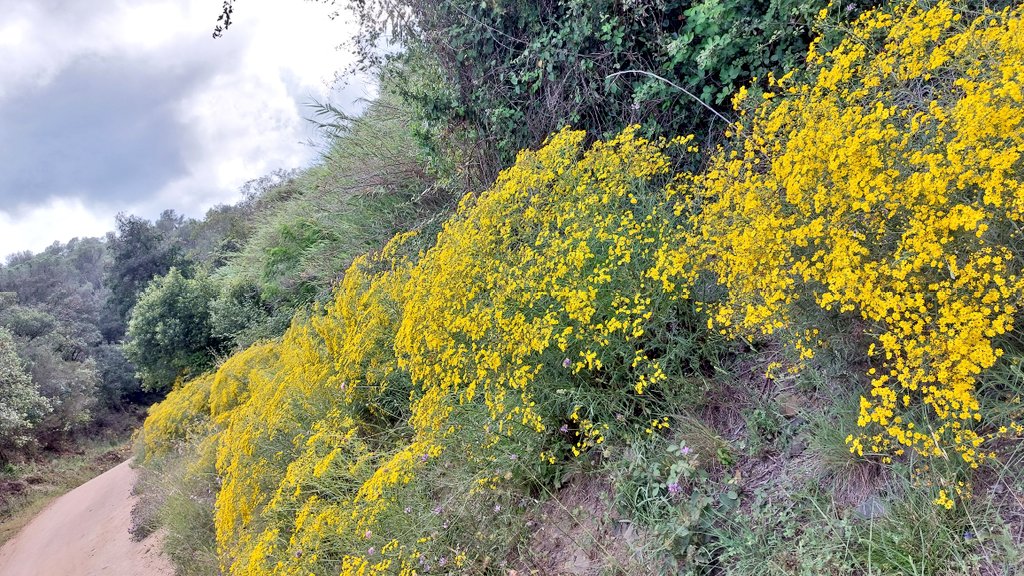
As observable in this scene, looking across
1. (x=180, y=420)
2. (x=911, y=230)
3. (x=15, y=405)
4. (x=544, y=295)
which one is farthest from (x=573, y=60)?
(x=15, y=405)

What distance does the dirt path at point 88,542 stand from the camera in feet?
26.4

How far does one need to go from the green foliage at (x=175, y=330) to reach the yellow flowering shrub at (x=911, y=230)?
18.2m

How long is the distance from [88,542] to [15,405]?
11.6 metres

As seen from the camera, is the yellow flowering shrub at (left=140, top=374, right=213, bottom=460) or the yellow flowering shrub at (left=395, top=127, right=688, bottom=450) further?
the yellow flowering shrub at (left=140, top=374, right=213, bottom=460)

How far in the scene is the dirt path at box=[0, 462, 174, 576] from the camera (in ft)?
26.4

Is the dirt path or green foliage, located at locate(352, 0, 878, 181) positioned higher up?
green foliage, located at locate(352, 0, 878, 181)

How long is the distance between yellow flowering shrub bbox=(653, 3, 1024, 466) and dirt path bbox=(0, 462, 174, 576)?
7.34 m

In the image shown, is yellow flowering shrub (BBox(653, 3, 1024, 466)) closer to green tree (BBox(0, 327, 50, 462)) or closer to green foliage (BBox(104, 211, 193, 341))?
green tree (BBox(0, 327, 50, 462))

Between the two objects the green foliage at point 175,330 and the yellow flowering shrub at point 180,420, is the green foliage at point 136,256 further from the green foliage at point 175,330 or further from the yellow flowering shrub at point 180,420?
the yellow flowering shrub at point 180,420

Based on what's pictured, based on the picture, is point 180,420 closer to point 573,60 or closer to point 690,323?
point 573,60

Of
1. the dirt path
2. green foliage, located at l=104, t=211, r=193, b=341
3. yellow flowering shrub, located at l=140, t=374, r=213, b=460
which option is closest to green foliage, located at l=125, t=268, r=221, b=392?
the dirt path

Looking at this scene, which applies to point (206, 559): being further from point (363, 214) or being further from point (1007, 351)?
point (1007, 351)

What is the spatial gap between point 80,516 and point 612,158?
14.0 meters

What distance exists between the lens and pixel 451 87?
5.41 m
